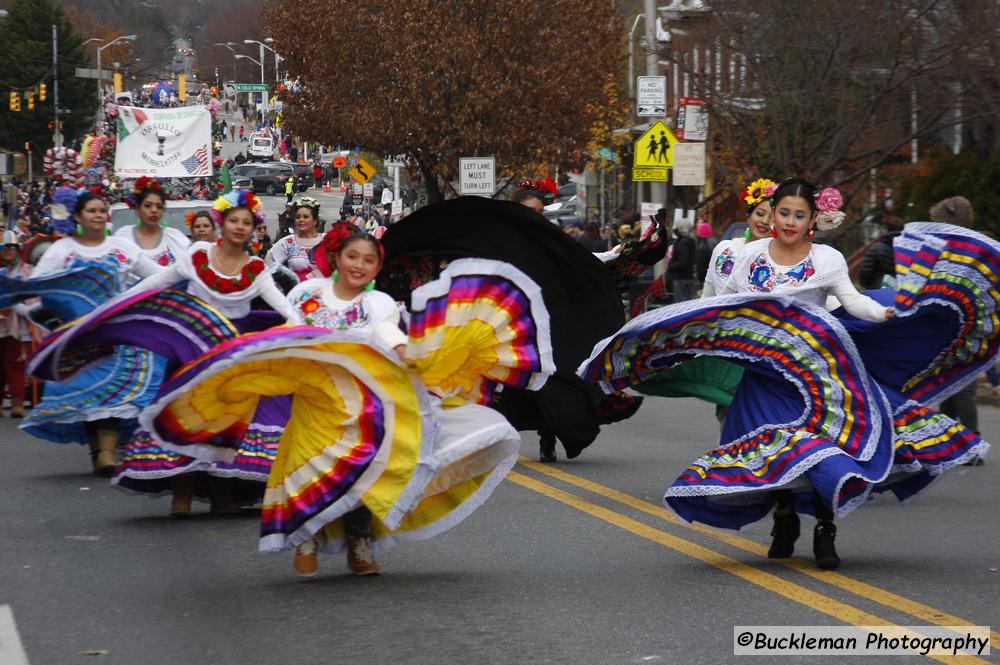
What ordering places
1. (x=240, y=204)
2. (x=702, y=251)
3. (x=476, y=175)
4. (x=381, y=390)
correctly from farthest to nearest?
1. (x=476, y=175)
2. (x=702, y=251)
3. (x=240, y=204)
4. (x=381, y=390)

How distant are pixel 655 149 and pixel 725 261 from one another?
45.0 feet

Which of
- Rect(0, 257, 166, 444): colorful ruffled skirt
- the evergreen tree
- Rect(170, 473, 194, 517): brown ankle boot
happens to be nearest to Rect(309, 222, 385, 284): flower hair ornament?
Rect(170, 473, 194, 517): brown ankle boot

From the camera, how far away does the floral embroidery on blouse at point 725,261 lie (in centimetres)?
984

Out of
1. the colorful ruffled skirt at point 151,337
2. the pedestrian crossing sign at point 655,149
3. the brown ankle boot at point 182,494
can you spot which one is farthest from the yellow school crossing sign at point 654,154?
the colorful ruffled skirt at point 151,337

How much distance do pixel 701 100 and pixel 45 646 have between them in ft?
58.8

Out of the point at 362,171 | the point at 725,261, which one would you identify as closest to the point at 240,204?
the point at 725,261

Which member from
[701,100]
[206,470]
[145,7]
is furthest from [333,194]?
[145,7]

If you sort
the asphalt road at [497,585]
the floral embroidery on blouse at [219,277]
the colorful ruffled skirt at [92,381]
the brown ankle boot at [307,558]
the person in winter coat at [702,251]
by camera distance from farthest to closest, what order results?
the person in winter coat at [702,251] < the colorful ruffled skirt at [92,381] < the floral embroidery on blouse at [219,277] < the brown ankle boot at [307,558] < the asphalt road at [497,585]

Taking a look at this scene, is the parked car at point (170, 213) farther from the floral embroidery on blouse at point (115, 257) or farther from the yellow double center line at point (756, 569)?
the yellow double center line at point (756, 569)

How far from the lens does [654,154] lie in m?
23.5

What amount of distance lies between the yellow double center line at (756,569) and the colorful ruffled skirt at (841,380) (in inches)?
11.6

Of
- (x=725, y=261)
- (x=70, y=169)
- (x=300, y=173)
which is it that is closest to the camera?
(x=725, y=261)

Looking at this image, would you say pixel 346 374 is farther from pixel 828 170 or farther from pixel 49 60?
pixel 49 60

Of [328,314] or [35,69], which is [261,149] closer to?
[35,69]
